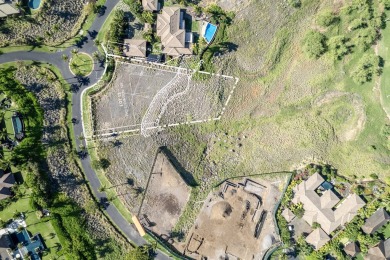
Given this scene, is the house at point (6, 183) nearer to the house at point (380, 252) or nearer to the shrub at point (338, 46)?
the shrub at point (338, 46)

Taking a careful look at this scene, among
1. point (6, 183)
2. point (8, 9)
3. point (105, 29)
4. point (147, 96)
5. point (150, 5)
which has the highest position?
point (150, 5)

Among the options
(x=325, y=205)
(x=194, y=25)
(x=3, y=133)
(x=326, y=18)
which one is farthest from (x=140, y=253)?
(x=326, y=18)

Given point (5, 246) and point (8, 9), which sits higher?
point (8, 9)

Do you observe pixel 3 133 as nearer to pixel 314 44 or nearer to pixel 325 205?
pixel 314 44

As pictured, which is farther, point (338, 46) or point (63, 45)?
point (338, 46)

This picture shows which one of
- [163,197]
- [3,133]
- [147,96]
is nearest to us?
[3,133]

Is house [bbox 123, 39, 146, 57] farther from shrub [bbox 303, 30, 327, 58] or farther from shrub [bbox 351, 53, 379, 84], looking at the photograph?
shrub [bbox 351, 53, 379, 84]

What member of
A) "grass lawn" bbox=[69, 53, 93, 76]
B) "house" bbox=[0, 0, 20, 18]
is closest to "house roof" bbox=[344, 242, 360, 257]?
"grass lawn" bbox=[69, 53, 93, 76]
